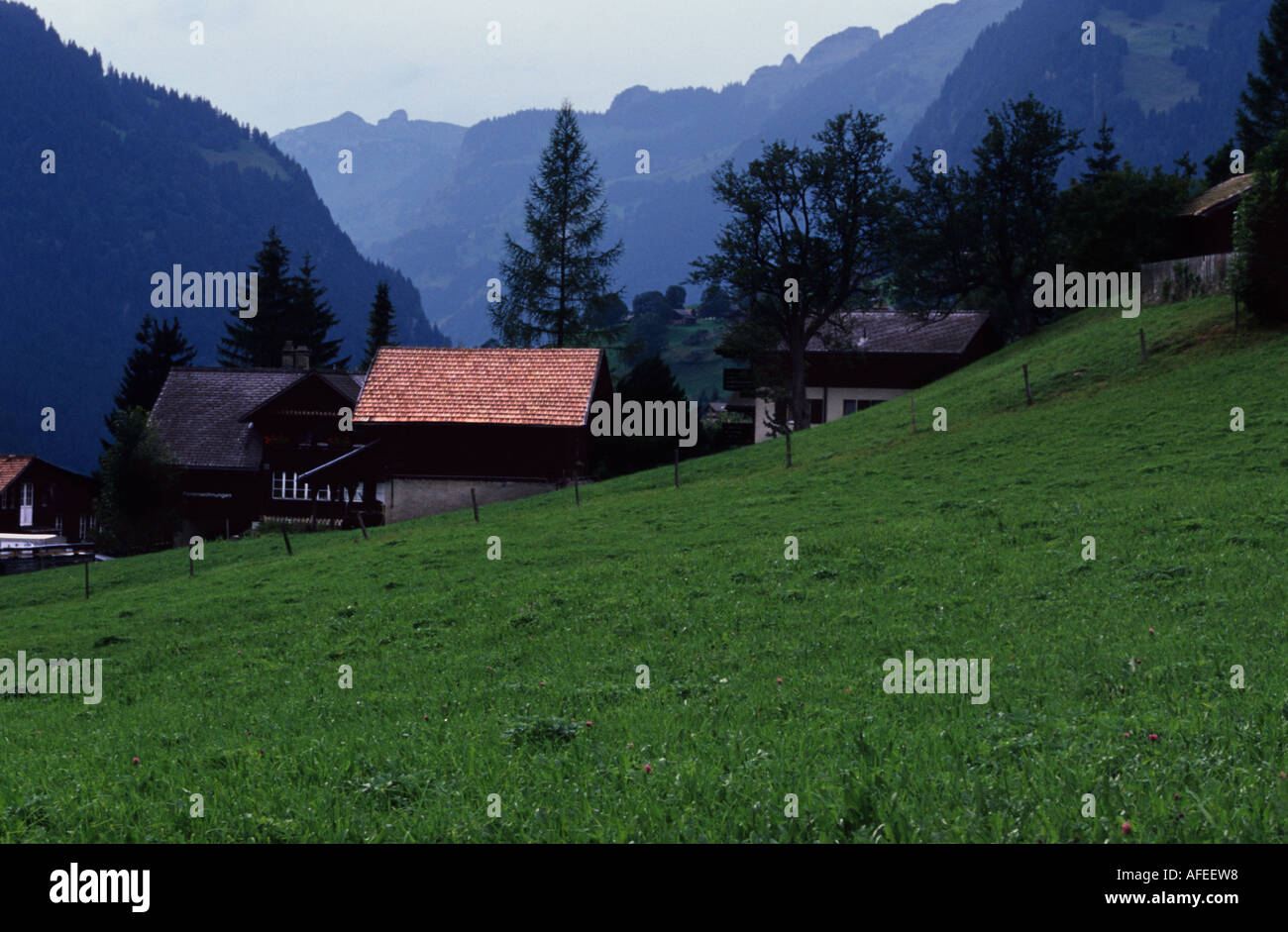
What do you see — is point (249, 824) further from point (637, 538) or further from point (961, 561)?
point (637, 538)

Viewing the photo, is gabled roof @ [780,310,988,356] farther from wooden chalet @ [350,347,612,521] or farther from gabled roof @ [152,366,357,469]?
gabled roof @ [152,366,357,469]

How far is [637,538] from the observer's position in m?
27.6

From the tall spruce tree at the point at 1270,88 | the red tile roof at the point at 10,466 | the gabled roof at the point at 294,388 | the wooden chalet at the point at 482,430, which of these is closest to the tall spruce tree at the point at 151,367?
the red tile roof at the point at 10,466

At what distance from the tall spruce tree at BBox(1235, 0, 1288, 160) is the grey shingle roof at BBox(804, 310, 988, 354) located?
31.4m

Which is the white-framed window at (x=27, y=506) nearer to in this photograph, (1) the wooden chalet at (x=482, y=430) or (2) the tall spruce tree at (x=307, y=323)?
(2) the tall spruce tree at (x=307, y=323)

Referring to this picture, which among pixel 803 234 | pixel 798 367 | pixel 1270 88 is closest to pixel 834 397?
pixel 798 367

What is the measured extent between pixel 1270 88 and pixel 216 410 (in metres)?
92.5

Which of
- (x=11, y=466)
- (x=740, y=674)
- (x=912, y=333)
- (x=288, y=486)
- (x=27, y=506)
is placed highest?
(x=912, y=333)

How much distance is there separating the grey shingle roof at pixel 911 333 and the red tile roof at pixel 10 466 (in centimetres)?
6267

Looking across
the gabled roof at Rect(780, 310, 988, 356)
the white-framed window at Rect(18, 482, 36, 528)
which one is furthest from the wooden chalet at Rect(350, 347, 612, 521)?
the white-framed window at Rect(18, 482, 36, 528)

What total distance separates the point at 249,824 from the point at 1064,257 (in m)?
66.6

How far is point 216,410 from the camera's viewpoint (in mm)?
71562

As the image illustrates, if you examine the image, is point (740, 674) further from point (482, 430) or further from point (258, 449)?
point (258, 449)
